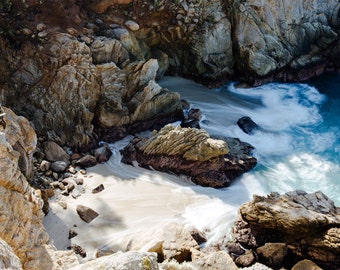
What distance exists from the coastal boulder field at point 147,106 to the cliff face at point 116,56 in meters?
0.05

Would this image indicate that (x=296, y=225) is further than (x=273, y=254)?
Yes

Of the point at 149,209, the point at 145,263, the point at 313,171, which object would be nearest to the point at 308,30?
the point at 313,171

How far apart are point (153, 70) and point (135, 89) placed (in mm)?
1073

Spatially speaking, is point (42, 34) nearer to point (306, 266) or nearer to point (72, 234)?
point (72, 234)

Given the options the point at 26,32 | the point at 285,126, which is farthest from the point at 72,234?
the point at 285,126

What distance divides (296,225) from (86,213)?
509 centimetres

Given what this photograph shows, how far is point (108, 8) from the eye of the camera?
1432 cm

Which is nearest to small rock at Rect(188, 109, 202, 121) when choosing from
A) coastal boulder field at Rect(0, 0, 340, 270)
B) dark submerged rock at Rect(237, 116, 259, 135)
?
coastal boulder field at Rect(0, 0, 340, 270)

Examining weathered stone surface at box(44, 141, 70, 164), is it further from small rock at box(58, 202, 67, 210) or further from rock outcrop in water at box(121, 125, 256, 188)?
small rock at box(58, 202, 67, 210)

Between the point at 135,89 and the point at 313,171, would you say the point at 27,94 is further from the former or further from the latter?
the point at 313,171

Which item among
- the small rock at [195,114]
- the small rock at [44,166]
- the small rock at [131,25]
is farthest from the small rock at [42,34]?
the small rock at [195,114]

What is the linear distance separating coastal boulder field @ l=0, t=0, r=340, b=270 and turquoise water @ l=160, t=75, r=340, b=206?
657mm

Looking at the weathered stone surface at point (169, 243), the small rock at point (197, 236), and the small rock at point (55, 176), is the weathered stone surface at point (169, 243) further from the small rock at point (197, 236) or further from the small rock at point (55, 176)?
the small rock at point (55, 176)

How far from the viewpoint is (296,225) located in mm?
8352
